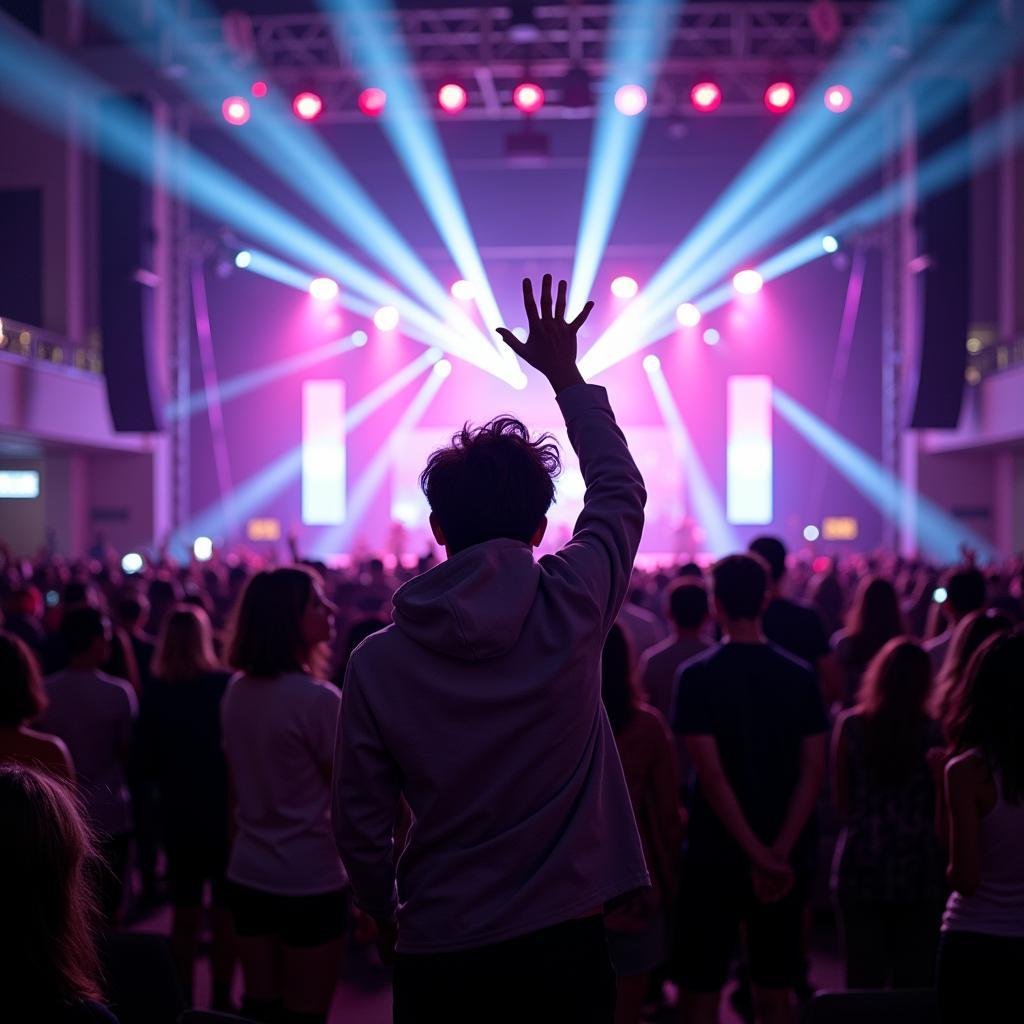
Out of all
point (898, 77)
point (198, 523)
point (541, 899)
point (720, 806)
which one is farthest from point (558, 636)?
point (198, 523)

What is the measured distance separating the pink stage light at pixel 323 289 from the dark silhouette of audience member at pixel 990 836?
1866 cm

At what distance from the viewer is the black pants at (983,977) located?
2.32m

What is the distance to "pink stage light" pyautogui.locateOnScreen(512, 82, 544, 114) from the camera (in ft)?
40.4

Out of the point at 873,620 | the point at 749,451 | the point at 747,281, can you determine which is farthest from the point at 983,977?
the point at 749,451

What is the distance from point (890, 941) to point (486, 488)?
2475 millimetres

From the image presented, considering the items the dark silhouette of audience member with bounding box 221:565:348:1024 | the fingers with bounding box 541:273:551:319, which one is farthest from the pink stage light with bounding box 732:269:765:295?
the fingers with bounding box 541:273:551:319

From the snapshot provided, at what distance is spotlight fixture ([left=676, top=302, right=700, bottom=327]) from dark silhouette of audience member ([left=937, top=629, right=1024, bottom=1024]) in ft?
58.0

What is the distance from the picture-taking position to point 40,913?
134 centimetres

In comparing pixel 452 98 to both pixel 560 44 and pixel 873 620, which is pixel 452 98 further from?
pixel 873 620

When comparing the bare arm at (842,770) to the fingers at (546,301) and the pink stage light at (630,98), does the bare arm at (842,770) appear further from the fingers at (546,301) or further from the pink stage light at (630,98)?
the pink stage light at (630,98)

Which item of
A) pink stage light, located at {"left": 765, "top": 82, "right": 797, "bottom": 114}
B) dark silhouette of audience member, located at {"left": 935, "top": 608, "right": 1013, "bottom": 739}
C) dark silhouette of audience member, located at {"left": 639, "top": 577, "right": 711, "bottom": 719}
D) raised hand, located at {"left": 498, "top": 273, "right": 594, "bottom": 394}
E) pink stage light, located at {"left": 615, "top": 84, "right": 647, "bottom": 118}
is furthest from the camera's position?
pink stage light, located at {"left": 765, "top": 82, "right": 797, "bottom": 114}

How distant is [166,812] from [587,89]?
10081 millimetres

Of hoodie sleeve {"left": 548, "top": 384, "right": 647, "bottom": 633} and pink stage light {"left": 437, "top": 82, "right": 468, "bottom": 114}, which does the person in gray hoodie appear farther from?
pink stage light {"left": 437, "top": 82, "right": 468, "bottom": 114}

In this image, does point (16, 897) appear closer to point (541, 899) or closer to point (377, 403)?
point (541, 899)
